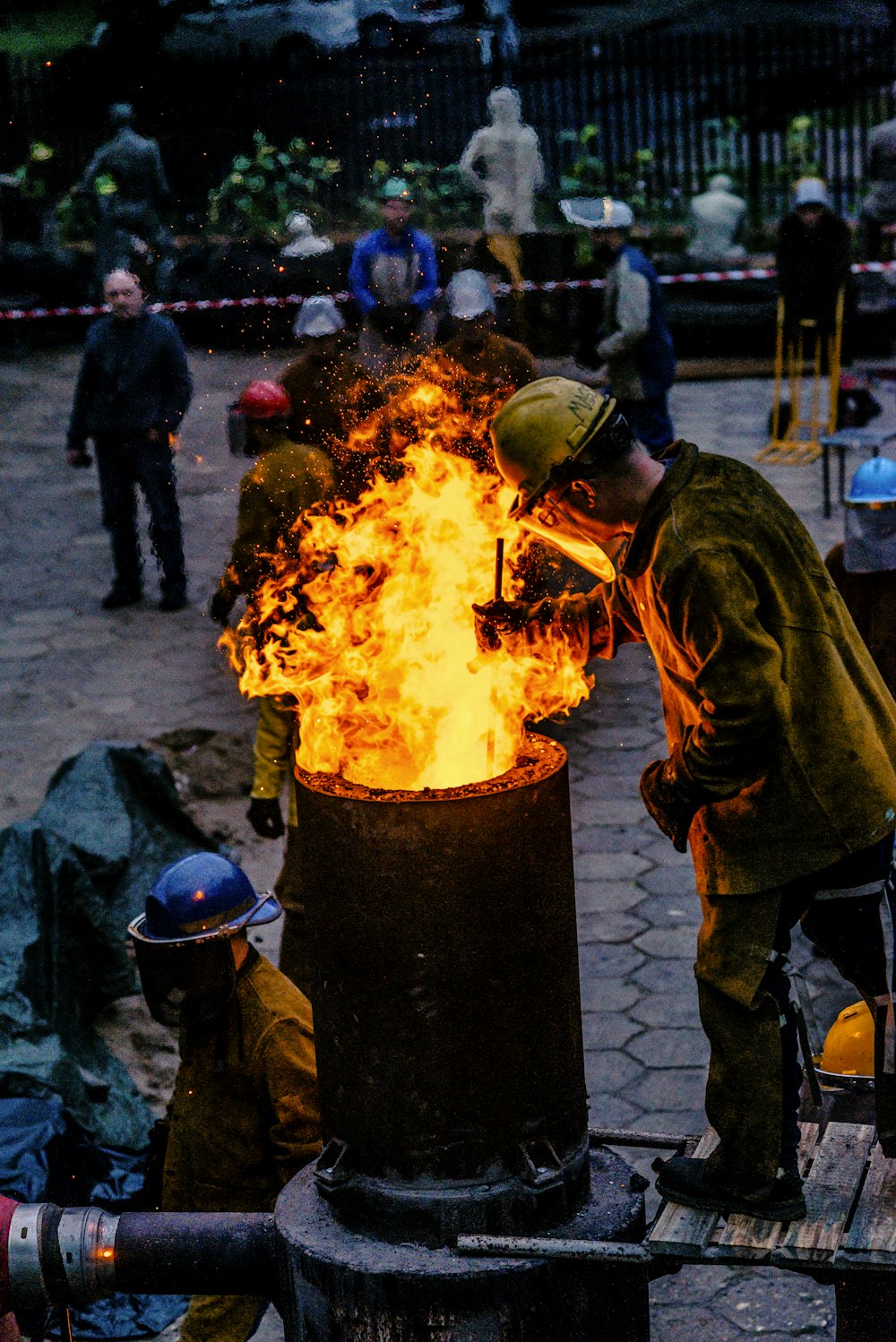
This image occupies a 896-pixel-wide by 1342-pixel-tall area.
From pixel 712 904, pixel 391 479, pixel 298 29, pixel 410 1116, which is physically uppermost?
pixel 298 29

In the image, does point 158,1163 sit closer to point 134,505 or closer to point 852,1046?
point 852,1046

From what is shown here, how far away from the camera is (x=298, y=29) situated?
684 cm

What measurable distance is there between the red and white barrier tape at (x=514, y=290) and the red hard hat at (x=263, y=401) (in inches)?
120

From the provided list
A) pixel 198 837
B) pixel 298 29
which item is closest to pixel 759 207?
pixel 298 29

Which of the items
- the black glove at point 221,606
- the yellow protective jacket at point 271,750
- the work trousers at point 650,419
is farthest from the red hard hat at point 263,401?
the work trousers at point 650,419

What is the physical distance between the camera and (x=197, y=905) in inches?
143

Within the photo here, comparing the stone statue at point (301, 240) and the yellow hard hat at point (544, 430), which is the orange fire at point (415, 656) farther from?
the stone statue at point (301, 240)

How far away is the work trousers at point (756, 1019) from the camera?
299cm

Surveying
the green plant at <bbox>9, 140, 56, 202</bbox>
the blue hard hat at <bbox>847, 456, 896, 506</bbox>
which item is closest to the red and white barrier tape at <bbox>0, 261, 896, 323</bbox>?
the green plant at <bbox>9, 140, 56, 202</bbox>

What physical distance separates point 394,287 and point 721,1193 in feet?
21.0

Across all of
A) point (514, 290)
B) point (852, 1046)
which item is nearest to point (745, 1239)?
point (852, 1046)

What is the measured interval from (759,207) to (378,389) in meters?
13.1

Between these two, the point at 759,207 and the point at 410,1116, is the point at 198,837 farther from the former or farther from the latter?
the point at 759,207

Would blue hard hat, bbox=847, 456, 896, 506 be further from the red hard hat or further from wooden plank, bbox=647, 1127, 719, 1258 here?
wooden plank, bbox=647, 1127, 719, 1258
